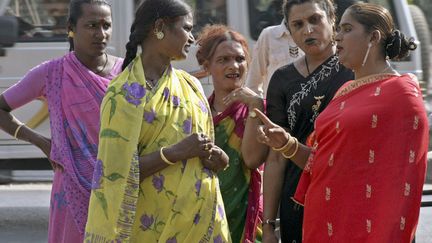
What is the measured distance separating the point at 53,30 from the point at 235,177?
4.34 m

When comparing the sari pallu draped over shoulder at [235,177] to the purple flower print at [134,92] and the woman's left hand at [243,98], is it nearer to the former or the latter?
the woman's left hand at [243,98]

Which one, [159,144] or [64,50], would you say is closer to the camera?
[159,144]

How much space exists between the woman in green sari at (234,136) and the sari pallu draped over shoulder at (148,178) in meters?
0.61

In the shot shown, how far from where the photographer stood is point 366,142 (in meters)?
3.68

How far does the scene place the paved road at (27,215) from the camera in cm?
779

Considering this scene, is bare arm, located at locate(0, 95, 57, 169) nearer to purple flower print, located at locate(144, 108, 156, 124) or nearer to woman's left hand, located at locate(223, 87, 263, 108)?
woman's left hand, located at locate(223, 87, 263, 108)

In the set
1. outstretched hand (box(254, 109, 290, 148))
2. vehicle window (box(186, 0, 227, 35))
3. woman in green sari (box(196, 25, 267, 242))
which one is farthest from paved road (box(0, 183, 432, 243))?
outstretched hand (box(254, 109, 290, 148))

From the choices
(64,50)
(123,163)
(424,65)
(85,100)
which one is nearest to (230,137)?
(85,100)

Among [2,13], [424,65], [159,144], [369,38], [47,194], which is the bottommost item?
[47,194]

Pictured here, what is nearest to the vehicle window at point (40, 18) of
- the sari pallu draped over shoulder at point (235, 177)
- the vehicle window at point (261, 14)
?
the vehicle window at point (261, 14)

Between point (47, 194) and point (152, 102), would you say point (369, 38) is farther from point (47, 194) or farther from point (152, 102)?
point (47, 194)

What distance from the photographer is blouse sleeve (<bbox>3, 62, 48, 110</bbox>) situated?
14.7 feet

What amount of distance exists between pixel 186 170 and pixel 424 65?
612 cm

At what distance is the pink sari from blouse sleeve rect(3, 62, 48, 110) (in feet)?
0.29
